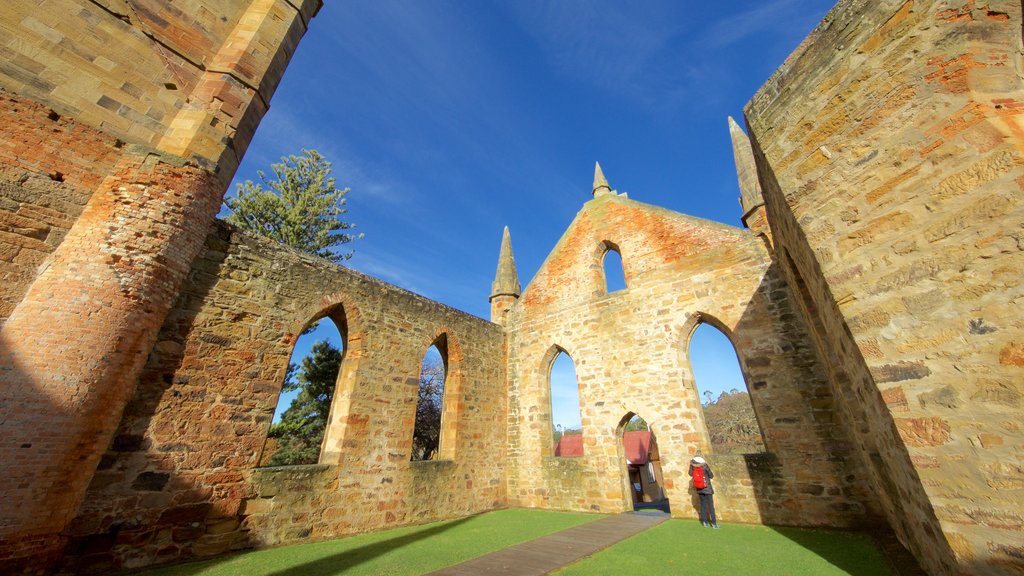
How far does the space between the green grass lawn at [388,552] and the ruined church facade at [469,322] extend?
1.72 feet

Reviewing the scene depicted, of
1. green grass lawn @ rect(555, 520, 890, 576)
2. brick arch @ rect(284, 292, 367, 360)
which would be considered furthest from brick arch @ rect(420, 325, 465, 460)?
green grass lawn @ rect(555, 520, 890, 576)

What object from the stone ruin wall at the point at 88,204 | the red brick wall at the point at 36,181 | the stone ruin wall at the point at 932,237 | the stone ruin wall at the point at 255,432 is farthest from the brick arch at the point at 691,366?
the red brick wall at the point at 36,181

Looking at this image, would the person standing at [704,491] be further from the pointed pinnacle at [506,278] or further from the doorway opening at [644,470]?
the doorway opening at [644,470]

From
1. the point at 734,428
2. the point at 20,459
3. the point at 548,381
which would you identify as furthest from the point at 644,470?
the point at 20,459

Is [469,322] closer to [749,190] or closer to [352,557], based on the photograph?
[352,557]

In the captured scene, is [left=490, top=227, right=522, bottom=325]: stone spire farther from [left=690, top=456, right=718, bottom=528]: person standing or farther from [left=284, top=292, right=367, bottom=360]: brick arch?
[left=690, top=456, right=718, bottom=528]: person standing

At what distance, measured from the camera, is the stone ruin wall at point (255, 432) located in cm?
462

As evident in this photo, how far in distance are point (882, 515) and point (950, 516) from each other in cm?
529

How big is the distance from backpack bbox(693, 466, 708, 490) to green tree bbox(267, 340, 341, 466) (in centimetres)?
1218

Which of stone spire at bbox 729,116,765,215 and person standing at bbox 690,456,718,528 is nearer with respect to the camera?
person standing at bbox 690,456,718,528

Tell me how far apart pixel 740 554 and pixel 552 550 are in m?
2.47

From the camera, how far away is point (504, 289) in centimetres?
1274

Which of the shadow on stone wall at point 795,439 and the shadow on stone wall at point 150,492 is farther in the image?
the shadow on stone wall at point 795,439

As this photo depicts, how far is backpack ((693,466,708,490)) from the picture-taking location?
7.06m
